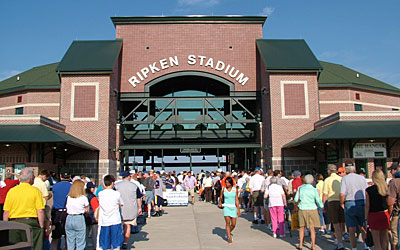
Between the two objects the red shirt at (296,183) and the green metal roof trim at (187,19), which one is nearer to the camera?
the red shirt at (296,183)

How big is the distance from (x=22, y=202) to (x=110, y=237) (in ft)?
6.12

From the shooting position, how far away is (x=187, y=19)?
1164 inches

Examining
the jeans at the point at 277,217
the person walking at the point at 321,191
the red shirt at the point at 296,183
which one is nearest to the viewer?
the jeans at the point at 277,217

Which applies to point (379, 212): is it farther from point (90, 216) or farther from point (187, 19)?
point (187, 19)

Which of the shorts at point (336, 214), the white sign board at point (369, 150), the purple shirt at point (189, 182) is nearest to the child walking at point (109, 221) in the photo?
the shorts at point (336, 214)

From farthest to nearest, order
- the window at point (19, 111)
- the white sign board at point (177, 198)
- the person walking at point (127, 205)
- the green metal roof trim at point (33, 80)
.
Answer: the window at point (19, 111), the green metal roof trim at point (33, 80), the white sign board at point (177, 198), the person walking at point (127, 205)

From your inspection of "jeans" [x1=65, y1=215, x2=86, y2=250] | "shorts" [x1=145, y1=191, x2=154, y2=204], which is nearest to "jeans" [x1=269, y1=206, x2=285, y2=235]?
"jeans" [x1=65, y1=215, x2=86, y2=250]

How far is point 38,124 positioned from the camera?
2169 centimetres

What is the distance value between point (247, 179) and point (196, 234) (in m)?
5.99

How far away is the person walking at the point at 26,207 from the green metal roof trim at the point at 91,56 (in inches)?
761

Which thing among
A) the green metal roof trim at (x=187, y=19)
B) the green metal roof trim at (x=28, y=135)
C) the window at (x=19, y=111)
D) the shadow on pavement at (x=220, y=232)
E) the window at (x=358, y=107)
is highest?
the green metal roof trim at (x=187, y=19)

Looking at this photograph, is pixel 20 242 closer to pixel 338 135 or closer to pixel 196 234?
pixel 196 234

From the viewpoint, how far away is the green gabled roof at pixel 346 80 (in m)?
34.3

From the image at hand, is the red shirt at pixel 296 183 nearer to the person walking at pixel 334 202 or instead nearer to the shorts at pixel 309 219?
the person walking at pixel 334 202
